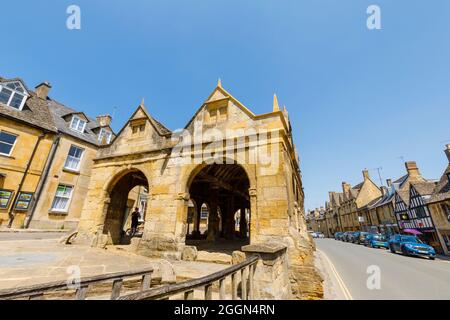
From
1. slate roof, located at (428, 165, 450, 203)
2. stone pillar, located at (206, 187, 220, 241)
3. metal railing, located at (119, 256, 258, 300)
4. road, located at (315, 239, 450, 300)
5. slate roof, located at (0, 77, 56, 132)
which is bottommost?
road, located at (315, 239, 450, 300)

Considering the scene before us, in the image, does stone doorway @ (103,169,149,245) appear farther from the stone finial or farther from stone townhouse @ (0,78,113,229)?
the stone finial

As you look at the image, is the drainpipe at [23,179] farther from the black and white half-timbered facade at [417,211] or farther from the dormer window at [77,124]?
the black and white half-timbered facade at [417,211]

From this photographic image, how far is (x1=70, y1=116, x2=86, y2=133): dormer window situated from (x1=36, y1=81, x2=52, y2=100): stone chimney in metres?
3.07

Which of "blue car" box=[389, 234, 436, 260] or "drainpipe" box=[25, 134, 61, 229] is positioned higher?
"drainpipe" box=[25, 134, 61, 229]

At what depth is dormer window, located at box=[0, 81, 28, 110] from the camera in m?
13.0

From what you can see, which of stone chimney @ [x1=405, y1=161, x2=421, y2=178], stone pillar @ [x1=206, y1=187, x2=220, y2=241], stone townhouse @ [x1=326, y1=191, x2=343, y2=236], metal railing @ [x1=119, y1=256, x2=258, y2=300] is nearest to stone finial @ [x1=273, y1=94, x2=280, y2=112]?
metal railing @ [x1=119, y1=256, x2=258, y2=300]

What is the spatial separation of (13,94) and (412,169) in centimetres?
4173

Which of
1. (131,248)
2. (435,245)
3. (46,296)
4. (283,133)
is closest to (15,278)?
(46,296)

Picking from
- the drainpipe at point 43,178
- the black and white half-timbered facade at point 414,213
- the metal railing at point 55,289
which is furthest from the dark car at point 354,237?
the drainpipe at point 43,178

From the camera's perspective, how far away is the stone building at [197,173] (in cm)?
619

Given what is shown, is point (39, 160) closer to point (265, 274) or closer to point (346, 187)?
point (265, 274)

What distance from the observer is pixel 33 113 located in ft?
46.3
